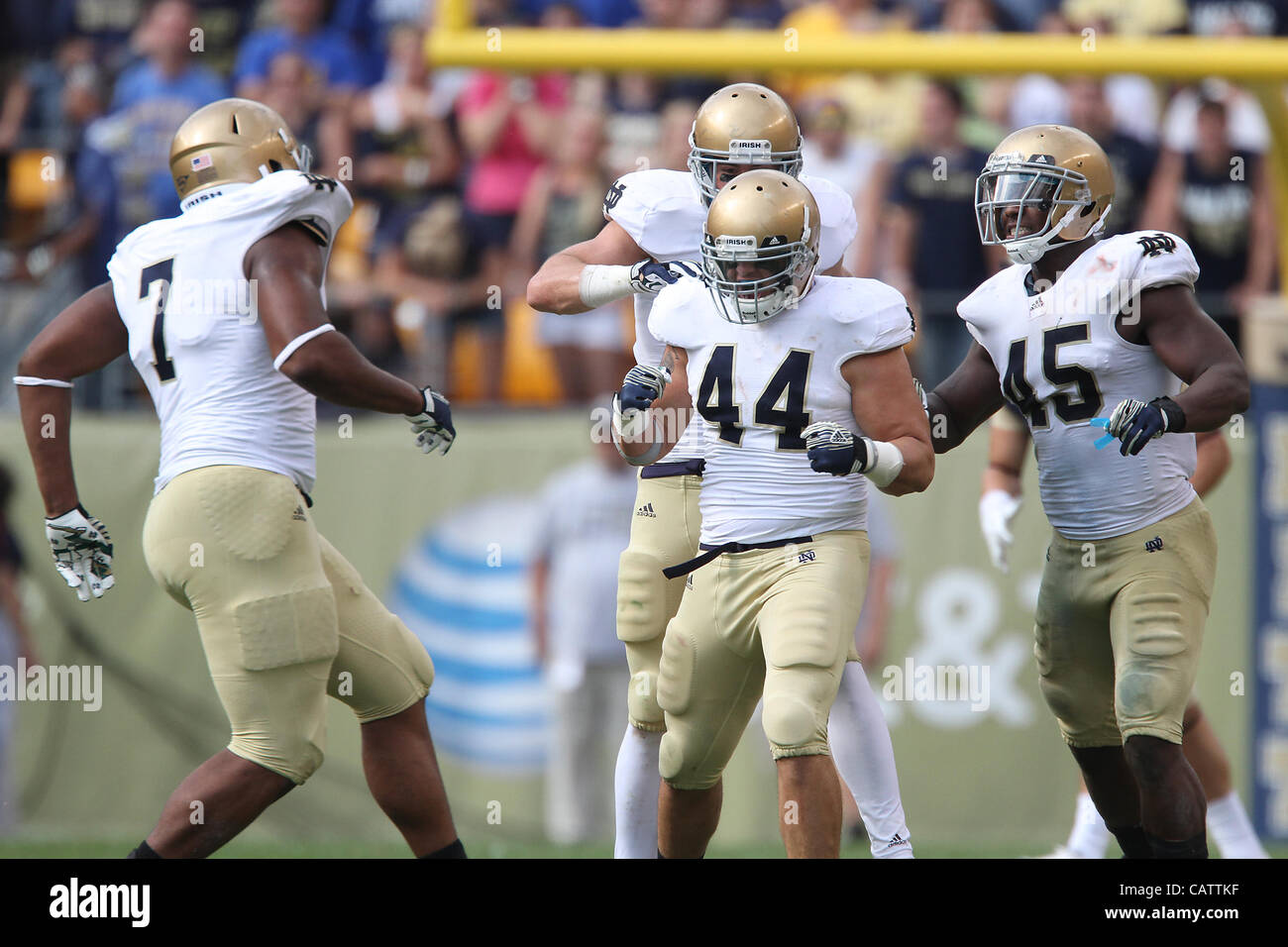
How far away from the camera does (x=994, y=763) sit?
22.4 ft

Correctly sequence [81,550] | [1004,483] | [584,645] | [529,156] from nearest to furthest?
[81,550] → [1004,483] → [584,645] → [529,156]

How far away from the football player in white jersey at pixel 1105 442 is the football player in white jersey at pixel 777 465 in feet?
1.54

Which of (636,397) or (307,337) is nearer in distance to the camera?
(636,397)

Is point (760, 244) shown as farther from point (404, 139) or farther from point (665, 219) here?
point (404, 139)

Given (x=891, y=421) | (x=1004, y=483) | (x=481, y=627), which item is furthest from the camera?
(x=481, y=627)

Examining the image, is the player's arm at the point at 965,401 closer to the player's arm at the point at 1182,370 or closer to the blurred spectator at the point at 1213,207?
the player's arm at the point at 1182,370

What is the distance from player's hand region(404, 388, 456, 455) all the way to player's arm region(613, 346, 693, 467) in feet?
1.43

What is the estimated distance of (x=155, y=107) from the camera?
783cm

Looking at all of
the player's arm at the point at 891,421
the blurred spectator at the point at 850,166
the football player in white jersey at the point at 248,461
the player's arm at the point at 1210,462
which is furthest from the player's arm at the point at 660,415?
the blurred spectator at the point at 850,166

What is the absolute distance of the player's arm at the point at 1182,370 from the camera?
364 centimetres

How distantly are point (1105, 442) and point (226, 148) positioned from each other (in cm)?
221

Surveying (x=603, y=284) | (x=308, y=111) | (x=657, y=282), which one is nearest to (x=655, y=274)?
(x=657, y=282)
